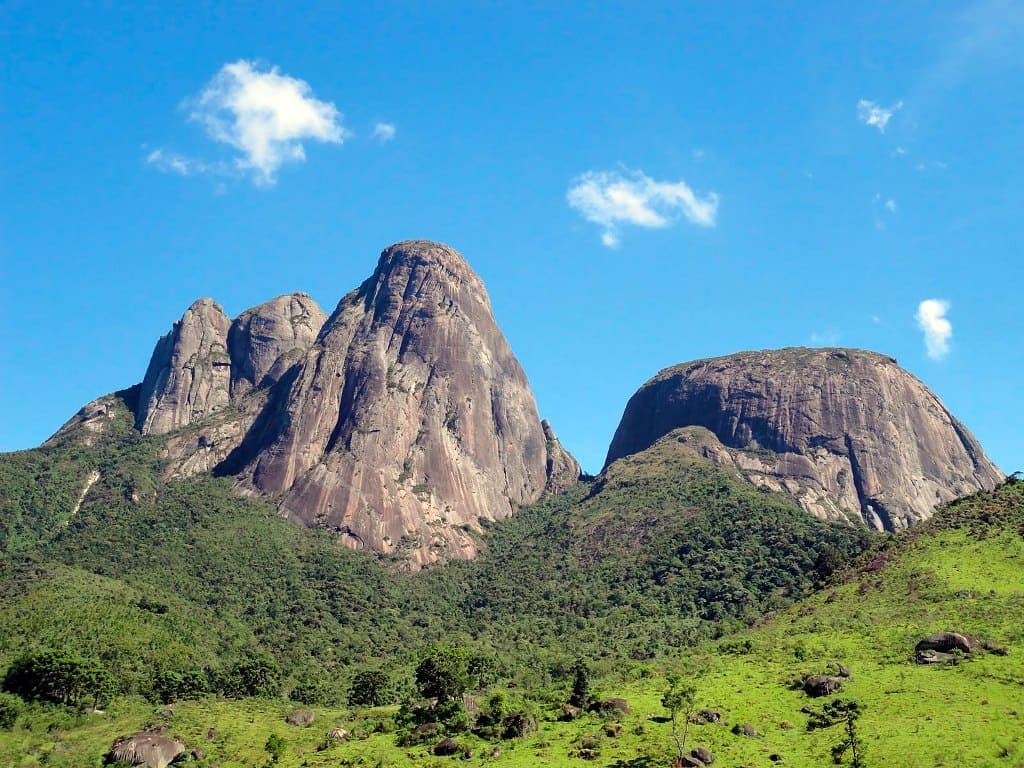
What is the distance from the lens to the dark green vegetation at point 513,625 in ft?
210

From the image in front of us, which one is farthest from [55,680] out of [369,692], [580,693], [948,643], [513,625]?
[948,643]

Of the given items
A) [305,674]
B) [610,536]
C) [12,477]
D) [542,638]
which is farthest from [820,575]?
[12,477]

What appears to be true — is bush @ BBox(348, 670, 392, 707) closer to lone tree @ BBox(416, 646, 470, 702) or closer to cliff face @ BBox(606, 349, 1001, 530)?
lone tree @ BBox(416, 646, 470, 702)

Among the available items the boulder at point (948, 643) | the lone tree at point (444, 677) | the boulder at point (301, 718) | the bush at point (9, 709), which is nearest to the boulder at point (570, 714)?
the lone tree at point (444, 677)

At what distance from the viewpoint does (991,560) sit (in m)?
85.0

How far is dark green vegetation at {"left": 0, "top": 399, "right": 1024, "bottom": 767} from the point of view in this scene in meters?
63.9

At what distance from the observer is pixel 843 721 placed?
197ft

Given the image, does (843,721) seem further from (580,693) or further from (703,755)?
(580,693)

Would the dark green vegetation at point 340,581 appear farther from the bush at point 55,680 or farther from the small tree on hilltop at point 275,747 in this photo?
the small tree on hilltop at point 275,747

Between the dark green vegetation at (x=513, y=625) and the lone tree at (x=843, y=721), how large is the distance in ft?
1.37

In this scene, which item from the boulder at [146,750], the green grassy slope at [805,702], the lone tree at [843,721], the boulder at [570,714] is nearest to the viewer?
the lone tree at [843,721]

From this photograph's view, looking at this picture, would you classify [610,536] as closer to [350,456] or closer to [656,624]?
[656,624]

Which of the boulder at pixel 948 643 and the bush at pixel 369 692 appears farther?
the bush at pixel 369 692

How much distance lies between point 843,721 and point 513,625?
3017 inches
